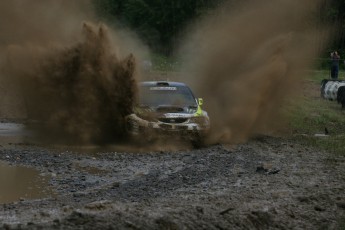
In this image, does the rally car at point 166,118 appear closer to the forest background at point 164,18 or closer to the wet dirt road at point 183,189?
the wet dirt road at point 183,189

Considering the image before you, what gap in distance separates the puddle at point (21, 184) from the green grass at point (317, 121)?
24.3ft

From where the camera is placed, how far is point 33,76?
852 inches

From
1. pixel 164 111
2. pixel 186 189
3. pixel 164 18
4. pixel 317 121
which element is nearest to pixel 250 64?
pixel 317 121

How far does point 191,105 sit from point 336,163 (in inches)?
193

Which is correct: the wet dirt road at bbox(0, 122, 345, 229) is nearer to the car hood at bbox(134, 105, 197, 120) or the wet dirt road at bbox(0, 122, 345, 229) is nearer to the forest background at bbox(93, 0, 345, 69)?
the car hood at bbox(134, 105, 197, 120)

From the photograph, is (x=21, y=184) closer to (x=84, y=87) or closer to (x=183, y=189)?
(x=183, y=189)

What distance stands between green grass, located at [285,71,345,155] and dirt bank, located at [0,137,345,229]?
972 millimetres

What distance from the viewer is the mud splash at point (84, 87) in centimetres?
1869

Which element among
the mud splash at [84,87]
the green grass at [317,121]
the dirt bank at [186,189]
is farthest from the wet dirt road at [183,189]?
the mud splash at [84,87]

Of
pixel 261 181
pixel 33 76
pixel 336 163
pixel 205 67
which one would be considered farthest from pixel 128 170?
pixel 205 67

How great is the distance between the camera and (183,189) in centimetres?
1143

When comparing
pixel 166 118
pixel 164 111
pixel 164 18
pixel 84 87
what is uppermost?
pixel 164 18

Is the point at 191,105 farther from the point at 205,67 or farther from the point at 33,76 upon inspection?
the point at 205,67

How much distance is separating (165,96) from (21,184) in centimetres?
697
